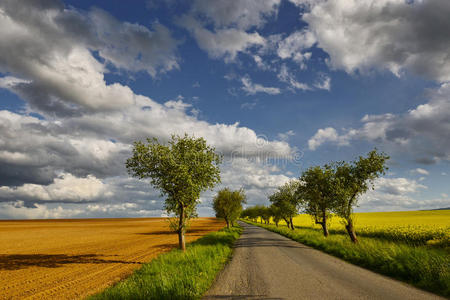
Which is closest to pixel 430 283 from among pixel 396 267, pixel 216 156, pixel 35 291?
pixel 396 267

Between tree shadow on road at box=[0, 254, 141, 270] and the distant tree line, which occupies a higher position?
the distant tree line

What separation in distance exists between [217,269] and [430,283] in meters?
9.62

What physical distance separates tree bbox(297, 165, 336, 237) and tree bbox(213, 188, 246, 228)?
999 inches

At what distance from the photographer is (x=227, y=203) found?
57.5 m

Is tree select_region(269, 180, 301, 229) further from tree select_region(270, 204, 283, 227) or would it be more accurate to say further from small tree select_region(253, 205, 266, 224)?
small tree select_region(253, 205, 266, 224)

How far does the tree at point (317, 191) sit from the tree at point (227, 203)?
25.4 metres

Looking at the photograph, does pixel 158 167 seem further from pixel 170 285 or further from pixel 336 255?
pixel 336 255

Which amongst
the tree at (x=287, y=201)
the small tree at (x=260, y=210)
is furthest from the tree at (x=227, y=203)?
the small tree at (x=260, y=210)

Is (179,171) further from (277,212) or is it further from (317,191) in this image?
(277,212)

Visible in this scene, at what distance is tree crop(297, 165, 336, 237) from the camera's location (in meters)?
30.9

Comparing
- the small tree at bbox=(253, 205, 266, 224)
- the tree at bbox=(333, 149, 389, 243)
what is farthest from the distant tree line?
the small tree at bbox=(253, 205, 266, 224)

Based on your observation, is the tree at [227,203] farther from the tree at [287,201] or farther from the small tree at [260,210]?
the small tree at [260,210]

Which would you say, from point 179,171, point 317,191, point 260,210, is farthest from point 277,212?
point 179,171

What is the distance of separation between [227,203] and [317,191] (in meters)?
28.9
